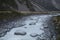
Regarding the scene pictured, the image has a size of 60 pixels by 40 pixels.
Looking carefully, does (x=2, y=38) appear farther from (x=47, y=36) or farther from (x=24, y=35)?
(x=47, y=36)

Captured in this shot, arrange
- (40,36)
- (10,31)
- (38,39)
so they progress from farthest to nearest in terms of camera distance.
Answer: (10,31) < (40,36) < (38,39)

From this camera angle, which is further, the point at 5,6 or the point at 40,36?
the point at 5,6

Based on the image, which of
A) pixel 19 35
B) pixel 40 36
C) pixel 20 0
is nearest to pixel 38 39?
pixel 40 36

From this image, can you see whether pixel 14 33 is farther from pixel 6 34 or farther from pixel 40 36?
pixel 40 36

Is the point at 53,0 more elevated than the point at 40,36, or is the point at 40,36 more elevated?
the point at 40,36

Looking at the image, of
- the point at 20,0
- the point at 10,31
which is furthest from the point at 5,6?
the point at 10,31

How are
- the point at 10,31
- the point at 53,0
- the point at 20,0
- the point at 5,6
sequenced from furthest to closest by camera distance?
the point at 53,0
the point at 20,0
the point at 5,6
the point at 10,31

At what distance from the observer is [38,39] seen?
135 inches

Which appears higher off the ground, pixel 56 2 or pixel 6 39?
pixel 6 39

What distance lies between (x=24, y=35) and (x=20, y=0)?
7263 mm

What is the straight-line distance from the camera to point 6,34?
3828 millimetres

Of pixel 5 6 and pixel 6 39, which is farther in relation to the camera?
pixel 5 6

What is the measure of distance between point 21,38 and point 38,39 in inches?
16.6

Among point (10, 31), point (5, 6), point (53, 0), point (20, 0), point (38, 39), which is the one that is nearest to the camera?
point (38, 39)
